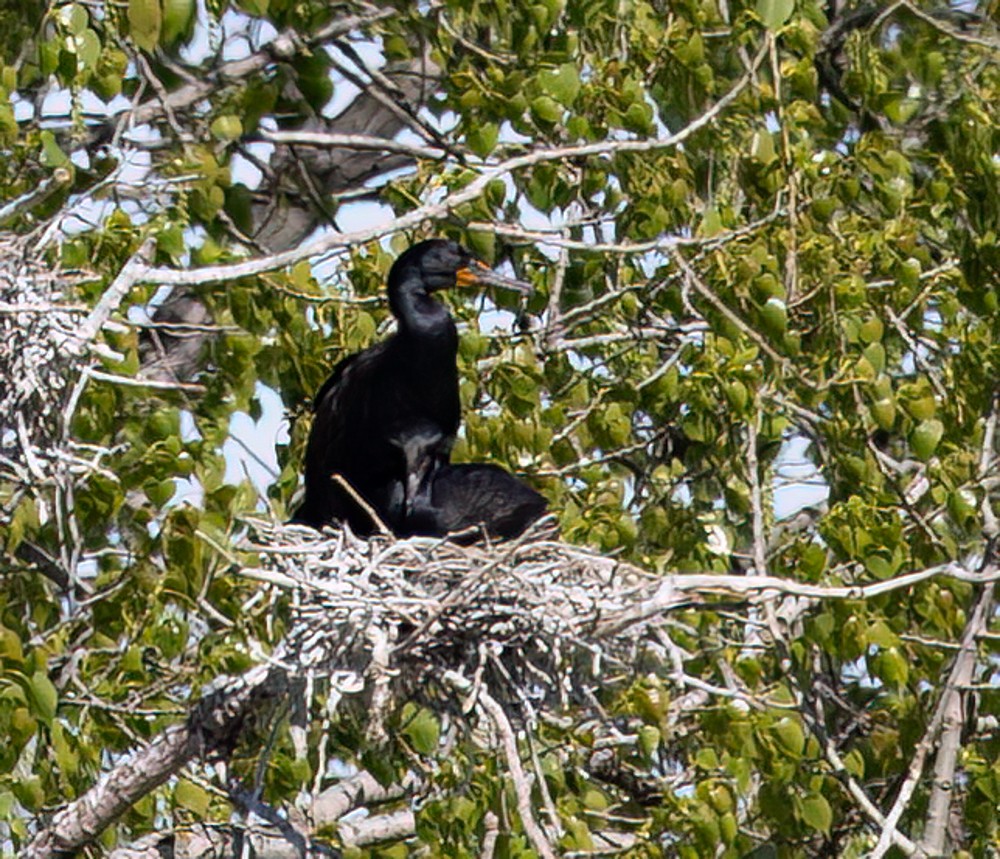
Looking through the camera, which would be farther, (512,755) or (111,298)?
(111,298)

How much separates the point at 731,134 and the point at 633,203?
1.41 ft

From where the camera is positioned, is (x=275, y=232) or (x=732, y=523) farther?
(x=275, y=232)

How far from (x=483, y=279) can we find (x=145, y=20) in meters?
1.21

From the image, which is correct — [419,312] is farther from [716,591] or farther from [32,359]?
[716,591]

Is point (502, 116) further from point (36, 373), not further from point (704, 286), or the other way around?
point (36, 373)

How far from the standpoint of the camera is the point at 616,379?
26.7 feet

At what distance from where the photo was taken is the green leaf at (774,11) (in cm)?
748

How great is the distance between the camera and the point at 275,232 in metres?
9.49

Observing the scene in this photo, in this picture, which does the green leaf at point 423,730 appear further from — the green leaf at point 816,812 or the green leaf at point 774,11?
the green leaf at point 774,11

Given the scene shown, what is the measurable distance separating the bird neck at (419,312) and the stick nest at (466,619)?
139 centimetres

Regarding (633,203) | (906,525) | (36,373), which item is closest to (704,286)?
(633,203)

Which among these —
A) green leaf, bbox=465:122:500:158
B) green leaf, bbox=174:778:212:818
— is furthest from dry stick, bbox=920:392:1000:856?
green leaf, bbox=174:778:212:818

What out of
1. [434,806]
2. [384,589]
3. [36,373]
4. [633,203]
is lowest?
[434,806]

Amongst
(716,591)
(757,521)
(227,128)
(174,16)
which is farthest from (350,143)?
(716,591)
